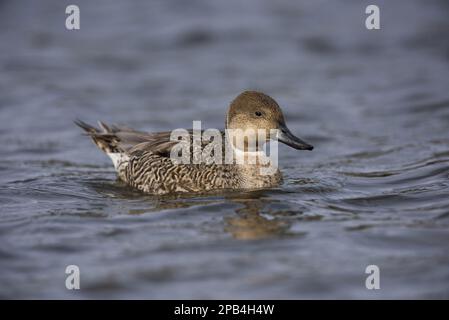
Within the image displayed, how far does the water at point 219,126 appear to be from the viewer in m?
6.65

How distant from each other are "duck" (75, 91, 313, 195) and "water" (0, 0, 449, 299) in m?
0.17

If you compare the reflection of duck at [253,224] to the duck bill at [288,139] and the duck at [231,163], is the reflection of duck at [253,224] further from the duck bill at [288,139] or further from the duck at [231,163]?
the duck bill at [288,139]

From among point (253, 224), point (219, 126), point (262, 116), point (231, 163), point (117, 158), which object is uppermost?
point (219, 126)

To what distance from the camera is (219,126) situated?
483 inches

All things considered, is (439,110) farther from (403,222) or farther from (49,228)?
(49,228)

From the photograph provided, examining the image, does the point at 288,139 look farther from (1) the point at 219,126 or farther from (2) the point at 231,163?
(1) the point at 219,126

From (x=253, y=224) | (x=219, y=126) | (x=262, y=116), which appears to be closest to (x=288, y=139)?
(x=262, y=116)

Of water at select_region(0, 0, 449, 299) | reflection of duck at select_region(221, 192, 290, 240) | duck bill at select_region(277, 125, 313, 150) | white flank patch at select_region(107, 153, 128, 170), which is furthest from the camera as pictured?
white flank patch at select_region(107, 153, 128, 170)

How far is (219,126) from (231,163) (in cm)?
361

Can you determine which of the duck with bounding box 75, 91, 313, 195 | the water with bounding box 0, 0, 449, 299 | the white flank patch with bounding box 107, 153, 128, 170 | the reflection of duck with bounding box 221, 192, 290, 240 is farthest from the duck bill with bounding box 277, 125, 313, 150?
the white flank patch with bounding box 107, 153, 128, 170

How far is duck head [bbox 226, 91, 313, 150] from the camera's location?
8375 mm

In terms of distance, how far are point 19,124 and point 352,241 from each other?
6.85m

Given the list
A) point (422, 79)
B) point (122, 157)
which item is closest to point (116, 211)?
point (122, 157)

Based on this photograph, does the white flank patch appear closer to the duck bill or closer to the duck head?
the duck head
